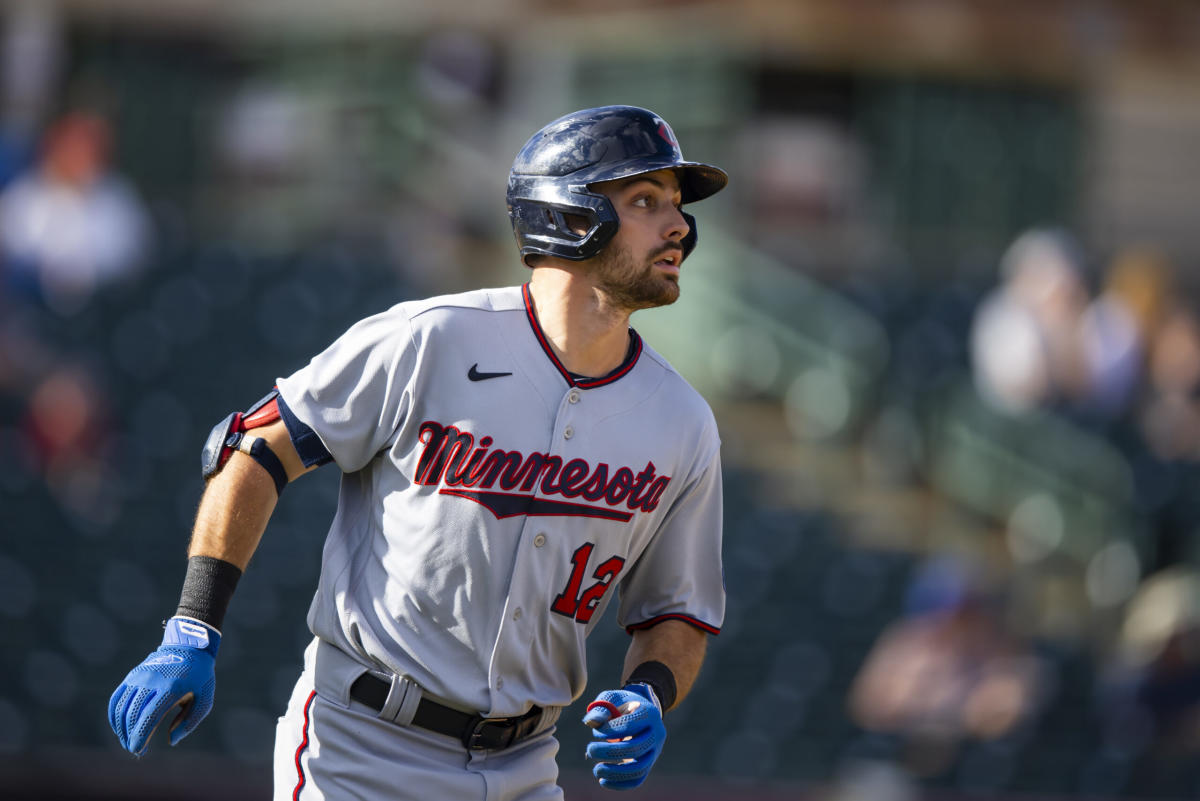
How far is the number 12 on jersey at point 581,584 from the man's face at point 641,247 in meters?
0.49

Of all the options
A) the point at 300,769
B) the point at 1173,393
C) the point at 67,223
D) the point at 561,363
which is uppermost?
the point at 561,363

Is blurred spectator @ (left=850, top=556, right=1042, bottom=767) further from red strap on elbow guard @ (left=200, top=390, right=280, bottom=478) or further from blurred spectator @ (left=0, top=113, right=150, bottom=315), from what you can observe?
red strap on elbow guard @ (left=200, top=390, right=280, bottom=478)

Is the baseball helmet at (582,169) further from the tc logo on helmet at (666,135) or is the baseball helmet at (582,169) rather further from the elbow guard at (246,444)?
the elbow guard at (246,444)

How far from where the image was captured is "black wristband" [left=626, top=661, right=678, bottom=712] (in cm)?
296

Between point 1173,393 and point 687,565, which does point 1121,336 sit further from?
point 687,565

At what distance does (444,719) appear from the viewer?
111 inches

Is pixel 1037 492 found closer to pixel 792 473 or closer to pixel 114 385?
pixel 792 473

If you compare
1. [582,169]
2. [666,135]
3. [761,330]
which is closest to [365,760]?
[582,169]

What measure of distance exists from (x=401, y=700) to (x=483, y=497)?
15.6 inches

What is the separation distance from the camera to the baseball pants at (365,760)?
2.79m

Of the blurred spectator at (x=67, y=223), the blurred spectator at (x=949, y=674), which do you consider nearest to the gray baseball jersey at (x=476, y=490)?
the blurred spectator at (x=949, y=674)

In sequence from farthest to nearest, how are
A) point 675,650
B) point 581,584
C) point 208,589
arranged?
point 675,650 < point 581,584 < point 208,589

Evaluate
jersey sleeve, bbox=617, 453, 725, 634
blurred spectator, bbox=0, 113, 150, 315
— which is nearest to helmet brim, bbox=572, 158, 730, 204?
jersey sleeve, bbox=617, 453, 725, 634

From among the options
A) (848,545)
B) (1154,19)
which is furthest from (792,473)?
(1154,19)
